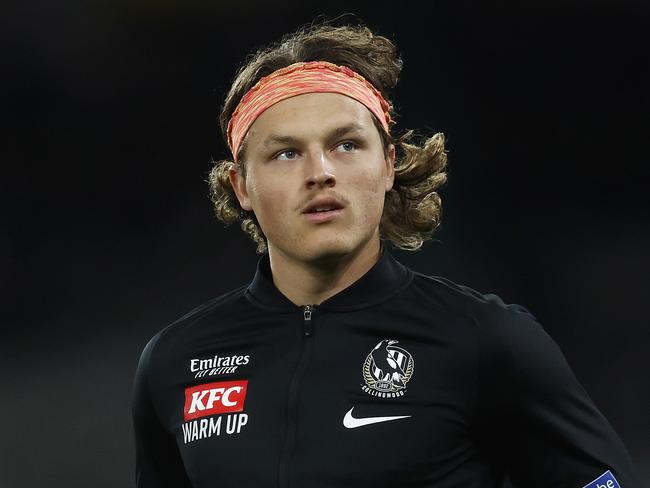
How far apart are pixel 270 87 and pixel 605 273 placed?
270 cm

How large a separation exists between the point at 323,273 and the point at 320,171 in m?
0.24

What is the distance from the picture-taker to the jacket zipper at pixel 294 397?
208 centimetres

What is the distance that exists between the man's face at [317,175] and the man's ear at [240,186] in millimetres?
98

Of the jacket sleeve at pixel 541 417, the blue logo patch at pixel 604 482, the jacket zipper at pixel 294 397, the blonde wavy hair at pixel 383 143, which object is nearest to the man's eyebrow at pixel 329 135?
the blonde wavy hair at pixel 383 143

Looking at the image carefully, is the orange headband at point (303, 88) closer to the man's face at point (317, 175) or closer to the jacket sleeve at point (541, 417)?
the man's face at point (317, 175)

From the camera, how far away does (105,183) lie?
Answer: 5.01m

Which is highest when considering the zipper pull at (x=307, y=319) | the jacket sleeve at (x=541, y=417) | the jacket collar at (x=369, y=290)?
the jacket collar at (x=369, y=290)

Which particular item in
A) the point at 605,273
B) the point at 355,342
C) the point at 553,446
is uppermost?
the point at 605,273

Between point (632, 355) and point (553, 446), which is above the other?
point (632, 355)

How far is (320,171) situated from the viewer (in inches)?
84.3

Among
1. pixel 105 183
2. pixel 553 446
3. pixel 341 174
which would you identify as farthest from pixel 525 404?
pixel 105 183

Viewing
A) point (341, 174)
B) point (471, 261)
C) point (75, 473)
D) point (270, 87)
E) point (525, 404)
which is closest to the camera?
point (525, 404)

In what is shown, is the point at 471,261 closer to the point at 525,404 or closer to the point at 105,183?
the point at 105,183

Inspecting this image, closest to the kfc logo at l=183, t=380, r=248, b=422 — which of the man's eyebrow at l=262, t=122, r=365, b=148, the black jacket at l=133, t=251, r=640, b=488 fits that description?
the black jacket at l=133, t=251, r=640, b=488
